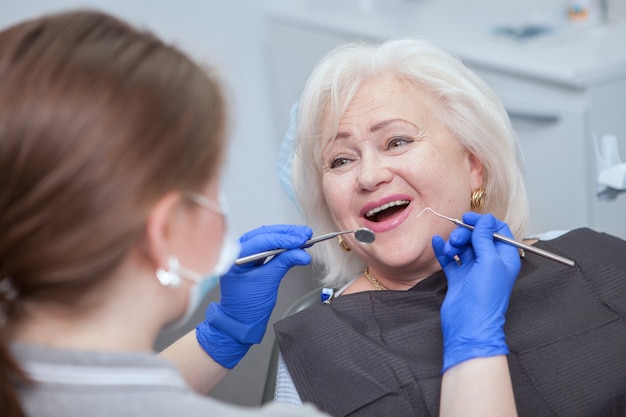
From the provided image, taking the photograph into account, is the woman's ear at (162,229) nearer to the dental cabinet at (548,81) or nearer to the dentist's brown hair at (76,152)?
the dentist's brown hair at (76,152)

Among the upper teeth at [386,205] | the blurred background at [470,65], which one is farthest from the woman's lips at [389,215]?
the blurred background at [470,65]

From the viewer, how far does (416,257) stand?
59.1 inches

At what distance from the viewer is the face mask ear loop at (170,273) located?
90cm

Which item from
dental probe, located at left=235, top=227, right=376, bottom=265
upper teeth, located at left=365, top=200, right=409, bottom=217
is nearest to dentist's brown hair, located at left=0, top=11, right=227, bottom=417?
dental probe, located at left=235, top=227, right=376, bottom=265

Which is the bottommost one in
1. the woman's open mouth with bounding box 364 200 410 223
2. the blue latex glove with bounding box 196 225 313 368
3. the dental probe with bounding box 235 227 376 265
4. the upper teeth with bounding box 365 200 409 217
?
the blue latex glove with bounding box 196 225 313 368

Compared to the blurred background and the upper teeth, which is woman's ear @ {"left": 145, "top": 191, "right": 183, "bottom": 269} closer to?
the upper teeth

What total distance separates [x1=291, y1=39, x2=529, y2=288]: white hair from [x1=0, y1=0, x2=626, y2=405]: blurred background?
0.74 feet

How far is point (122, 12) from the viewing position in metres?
2.80

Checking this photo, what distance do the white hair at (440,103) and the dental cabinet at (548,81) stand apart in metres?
0.28

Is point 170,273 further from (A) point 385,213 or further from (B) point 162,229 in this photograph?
(A) point 385,213

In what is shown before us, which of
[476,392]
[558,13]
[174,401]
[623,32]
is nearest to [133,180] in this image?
[174,401]

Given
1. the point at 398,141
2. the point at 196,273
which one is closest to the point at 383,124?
the point at 398,141

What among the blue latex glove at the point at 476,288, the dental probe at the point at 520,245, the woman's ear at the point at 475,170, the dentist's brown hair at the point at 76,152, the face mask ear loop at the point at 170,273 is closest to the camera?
the dentist's brown hair at the point at 76,152

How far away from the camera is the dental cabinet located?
215cm
